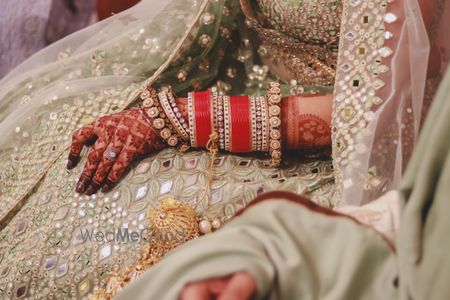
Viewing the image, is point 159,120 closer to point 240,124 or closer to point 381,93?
point 240,124

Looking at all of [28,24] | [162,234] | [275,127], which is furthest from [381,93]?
[28,24]

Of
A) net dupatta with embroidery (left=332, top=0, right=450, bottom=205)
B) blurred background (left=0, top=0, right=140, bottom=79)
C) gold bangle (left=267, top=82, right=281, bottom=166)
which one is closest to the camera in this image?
net dupatta with embroidery (left=332, top=0, right=450, bottom=205)

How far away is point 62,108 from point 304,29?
0.47 m

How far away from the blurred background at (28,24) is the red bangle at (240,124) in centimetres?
70

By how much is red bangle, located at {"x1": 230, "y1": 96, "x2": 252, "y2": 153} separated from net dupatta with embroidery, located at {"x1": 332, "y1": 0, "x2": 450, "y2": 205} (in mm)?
144

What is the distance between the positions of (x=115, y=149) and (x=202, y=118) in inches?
5.9

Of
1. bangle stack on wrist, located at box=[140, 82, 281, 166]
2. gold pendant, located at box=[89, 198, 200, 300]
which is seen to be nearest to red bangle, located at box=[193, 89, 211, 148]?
bangle stack on wrist, located at box=[140, 82, 281, 166]

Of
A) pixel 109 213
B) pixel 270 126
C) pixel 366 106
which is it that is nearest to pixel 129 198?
pixel 109 213

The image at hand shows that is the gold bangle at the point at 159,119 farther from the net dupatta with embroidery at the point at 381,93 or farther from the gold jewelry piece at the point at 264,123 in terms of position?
the net dupatta with embroidery at the point at 381,93

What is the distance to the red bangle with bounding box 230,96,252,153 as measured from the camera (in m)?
0.95

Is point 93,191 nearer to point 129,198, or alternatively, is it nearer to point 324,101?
point 129,198

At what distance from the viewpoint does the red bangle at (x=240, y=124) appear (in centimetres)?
95

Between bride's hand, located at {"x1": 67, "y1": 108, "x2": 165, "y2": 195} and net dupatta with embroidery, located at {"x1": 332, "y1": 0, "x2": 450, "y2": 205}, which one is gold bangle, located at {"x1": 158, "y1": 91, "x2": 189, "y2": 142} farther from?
net dupatta with embroidery, located at {"x1": 332, "y1": 0, "x2": 450, "y2": 205}

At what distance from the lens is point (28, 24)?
5.08ft
